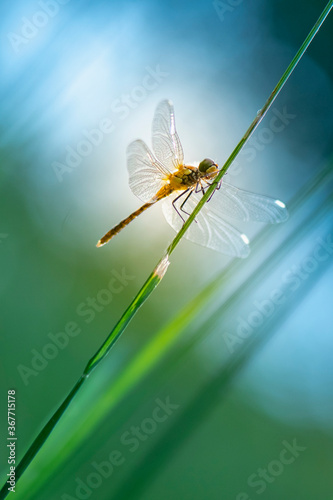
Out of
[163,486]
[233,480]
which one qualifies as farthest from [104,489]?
[233,480]

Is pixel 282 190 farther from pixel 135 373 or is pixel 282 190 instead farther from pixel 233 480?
pixel 135 373

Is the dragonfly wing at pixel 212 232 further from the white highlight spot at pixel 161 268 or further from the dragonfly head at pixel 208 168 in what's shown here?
the white highlight spot at pixel 161 268

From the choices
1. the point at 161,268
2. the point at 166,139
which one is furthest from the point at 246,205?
the point at 161,268

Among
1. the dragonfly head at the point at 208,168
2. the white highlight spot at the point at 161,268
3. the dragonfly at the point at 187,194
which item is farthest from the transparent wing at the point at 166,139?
the white highlight spot at the point at 161,268

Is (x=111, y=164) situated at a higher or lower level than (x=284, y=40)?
lower

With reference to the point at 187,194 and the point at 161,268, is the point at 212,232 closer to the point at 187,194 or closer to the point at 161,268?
the point at 187,194

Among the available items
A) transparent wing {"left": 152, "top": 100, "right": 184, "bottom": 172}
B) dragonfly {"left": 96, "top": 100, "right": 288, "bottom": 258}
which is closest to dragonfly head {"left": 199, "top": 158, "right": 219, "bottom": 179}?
dragonfly {"left": 96, "top": 100, "right": 288, "bottom": 258}
